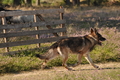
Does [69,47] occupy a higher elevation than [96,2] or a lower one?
lower

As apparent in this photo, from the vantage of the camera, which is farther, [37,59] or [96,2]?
[96,2]

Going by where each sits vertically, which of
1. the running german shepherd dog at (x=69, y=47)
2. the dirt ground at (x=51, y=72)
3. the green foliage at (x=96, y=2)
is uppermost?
the green foliage at (x=96, y=2)

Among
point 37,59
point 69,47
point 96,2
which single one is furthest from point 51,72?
point 96,2

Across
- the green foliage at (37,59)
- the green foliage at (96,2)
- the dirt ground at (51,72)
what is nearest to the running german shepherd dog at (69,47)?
the dirt ground at (51,72)

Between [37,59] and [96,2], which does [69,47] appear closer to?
[37,59]

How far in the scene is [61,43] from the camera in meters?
7.92

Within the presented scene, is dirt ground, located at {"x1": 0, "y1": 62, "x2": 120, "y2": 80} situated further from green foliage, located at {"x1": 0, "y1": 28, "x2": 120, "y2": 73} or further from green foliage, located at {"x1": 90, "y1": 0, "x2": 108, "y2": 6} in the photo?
green foliage, located at {"x1": 90, "y1": 0, "x2": 108, "y2": 6}

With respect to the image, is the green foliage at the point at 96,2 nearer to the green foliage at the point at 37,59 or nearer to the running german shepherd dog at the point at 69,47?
the green foliage at the point at 37,59

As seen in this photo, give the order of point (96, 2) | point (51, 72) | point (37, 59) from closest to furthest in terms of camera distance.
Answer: point (51, 72) → point (37, 59) → point (96, 2)

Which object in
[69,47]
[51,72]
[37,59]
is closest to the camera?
[69,47]

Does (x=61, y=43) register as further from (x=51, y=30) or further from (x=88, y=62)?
(x=51, y=30)

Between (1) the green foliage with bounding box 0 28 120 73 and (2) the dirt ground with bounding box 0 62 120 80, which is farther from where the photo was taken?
(1) the green foliage with bounding box 0 28 120 73

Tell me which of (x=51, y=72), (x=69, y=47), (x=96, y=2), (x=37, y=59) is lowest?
(x=51, y=72)

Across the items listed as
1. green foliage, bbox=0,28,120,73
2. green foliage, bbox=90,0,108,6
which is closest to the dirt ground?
green foliage, bbox=0,28,120,73
